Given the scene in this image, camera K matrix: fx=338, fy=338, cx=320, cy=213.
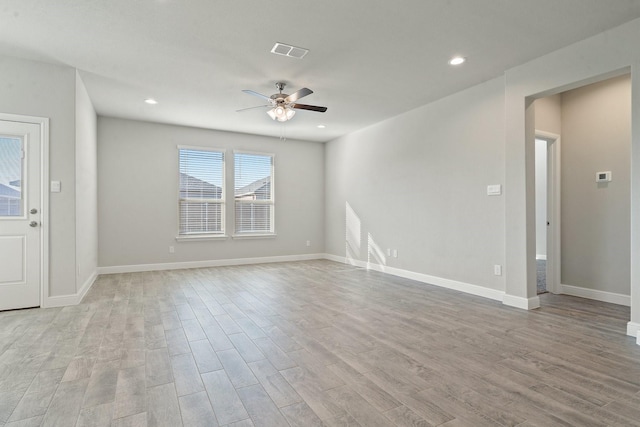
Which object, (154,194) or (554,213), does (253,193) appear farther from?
(554,213)

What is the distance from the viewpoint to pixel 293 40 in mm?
3369

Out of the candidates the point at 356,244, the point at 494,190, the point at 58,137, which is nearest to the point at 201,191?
the point at 58,137

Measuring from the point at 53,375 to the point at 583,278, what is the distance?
5.76 meters

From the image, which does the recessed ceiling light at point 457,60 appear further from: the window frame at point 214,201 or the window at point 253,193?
the window frame at point 214,201

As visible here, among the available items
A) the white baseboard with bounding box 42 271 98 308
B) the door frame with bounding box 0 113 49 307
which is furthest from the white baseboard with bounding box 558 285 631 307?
the door frame with bounding box 0 113 49 307

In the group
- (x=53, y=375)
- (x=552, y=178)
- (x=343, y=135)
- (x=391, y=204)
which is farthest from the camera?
(x=343, y=135)

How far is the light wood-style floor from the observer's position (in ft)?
6.06

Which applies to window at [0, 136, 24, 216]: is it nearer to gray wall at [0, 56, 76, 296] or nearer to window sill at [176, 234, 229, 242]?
gray wall at [0, 56, 76, 296]

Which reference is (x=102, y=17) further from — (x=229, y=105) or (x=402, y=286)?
(x=402, y=286)

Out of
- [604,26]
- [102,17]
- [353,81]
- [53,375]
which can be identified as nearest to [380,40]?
[353,81]

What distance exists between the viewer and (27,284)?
3.90 metres

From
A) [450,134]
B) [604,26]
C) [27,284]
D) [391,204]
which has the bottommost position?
[27,284]

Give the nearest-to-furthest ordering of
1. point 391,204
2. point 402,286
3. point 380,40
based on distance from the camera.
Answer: point 380,40
point 402,286
point 391,204

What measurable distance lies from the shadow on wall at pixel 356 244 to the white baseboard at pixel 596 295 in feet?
9.03
